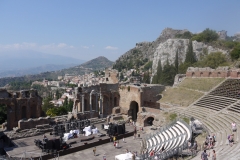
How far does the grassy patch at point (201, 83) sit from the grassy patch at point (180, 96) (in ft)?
5.60

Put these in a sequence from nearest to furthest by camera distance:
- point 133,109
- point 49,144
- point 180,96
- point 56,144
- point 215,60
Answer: point 49,144 → point 56,144 → point 180,96 → point 133,109 → point 215,60

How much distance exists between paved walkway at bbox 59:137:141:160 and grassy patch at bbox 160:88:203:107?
10.5 m

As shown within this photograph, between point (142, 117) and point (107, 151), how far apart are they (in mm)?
11160

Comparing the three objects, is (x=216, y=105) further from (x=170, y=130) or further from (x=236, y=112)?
(x=170, y=130)

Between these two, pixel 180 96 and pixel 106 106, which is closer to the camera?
pixel 180 96

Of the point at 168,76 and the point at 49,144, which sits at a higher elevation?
the point at 168,76

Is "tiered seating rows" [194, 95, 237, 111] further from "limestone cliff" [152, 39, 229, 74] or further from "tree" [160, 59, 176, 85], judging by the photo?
"limestone cliff" [152, 39, 229, 74]

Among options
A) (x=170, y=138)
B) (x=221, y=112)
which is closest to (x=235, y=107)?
(x=221, y=112)

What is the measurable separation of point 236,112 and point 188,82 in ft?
64.8

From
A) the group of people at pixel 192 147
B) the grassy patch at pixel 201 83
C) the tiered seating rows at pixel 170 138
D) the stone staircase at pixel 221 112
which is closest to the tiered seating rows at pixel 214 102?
the stone staircase at pixel 221 112

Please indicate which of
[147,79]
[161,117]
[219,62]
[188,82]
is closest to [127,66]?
[147,79]

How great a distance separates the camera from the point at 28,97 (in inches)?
1519

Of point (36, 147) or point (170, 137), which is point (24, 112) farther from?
point (170, 137)

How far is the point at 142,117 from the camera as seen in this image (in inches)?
1481
